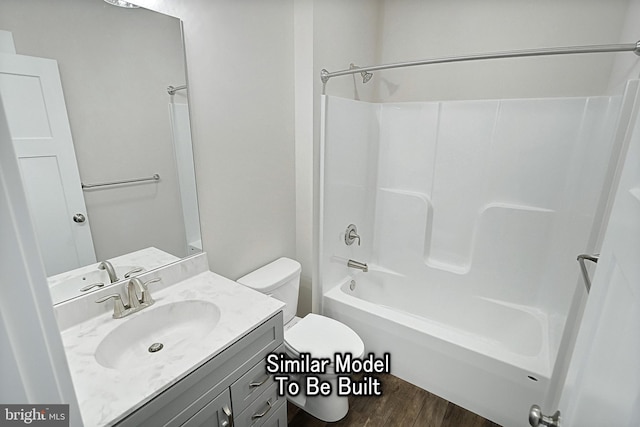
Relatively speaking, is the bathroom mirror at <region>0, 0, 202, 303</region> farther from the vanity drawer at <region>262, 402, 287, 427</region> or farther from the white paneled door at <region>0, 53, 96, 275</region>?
the vanity drawer at <region>262, 402, 287, 427</region>

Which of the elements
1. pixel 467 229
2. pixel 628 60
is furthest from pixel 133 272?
pixel 628 60

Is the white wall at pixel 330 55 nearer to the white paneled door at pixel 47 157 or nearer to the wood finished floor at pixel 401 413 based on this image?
the wood finished floor at pixel 401 413

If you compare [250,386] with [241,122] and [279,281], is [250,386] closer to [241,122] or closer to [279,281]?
[279,281]

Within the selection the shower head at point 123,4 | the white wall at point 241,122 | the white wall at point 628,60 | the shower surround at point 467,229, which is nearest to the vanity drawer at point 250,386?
the white wall at point 241,122

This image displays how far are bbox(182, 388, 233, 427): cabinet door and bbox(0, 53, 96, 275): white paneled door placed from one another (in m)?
0.70

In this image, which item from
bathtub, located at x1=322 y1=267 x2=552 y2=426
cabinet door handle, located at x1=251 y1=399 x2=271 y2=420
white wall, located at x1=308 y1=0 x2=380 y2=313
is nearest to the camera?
cabinet door handle, located at x1=251 y1=399 x2=271 y2=420

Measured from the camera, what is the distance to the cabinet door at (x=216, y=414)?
0.96 m

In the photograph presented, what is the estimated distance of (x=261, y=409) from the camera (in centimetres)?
125

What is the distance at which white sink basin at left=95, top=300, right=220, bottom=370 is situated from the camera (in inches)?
39.7

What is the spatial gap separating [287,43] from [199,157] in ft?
2.83

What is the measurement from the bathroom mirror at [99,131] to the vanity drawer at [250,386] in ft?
2.02

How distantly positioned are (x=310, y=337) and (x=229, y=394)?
0.66m

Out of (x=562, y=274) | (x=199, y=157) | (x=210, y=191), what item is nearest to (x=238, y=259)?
(x=210, y=191)

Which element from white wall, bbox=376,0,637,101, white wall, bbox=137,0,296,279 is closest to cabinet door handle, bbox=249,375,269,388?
white wall, bbox=137,0,296,279
